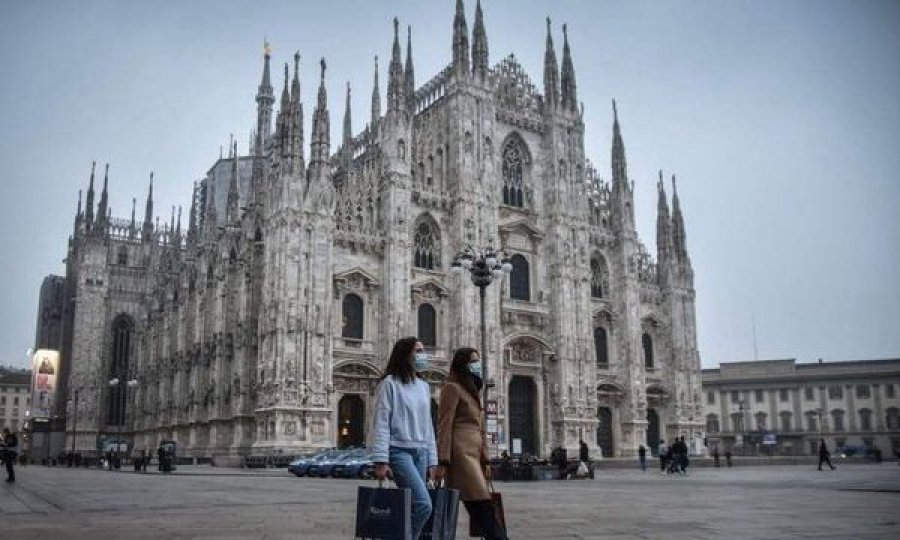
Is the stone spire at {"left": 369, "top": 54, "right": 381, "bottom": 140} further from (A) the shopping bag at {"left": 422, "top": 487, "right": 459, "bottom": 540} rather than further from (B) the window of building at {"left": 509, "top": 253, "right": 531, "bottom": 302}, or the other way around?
(A) the shopping bag at {"left": 422, "top": 487, "right": 459, "bottom": 540}

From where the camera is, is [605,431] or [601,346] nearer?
[605,431]

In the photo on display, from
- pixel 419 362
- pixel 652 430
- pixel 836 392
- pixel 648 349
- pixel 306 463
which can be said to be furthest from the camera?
pixel 836 392

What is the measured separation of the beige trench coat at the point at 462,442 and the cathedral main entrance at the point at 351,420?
34971mm

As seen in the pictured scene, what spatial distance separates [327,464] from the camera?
106 feet

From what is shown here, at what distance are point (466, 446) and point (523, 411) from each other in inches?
1650

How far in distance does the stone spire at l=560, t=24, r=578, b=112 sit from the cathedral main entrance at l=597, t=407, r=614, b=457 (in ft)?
63.4

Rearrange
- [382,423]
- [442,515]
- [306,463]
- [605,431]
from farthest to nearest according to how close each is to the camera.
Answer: [605,431], [306,463], [382,423], [442,515]

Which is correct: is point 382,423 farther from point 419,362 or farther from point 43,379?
point 43,379

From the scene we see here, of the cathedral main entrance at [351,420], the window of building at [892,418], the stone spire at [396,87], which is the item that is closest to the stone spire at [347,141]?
the stone spire at [396,87]

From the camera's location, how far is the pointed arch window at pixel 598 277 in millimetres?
53000

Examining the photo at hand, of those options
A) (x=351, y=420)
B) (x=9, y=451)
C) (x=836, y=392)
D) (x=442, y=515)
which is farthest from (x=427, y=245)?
(x=836, y=392)

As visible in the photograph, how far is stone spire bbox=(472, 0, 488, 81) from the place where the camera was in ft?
160

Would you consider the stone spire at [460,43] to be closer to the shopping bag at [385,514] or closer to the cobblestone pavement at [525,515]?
the cobblestone pavement at [525,515]

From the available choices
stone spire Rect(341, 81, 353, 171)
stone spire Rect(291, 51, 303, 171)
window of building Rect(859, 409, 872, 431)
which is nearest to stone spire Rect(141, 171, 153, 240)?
stone spire Rect(341, 81, 353, 171)
